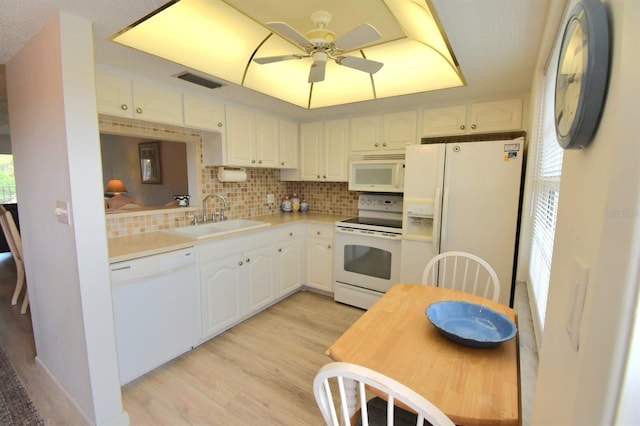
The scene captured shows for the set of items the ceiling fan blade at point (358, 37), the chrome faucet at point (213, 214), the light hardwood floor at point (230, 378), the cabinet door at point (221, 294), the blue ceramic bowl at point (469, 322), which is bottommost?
the light hardwood floor at point (230, 378)

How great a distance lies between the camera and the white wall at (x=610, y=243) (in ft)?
1.15

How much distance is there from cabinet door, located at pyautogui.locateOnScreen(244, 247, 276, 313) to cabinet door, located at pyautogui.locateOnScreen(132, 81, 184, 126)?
134 cm

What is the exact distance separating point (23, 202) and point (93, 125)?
1.05 metres

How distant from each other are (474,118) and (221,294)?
9.09 ft

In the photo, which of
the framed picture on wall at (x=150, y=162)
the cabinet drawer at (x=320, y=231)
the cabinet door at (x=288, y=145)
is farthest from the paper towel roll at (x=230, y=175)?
the framed picture on wall at (x=150, y=162)

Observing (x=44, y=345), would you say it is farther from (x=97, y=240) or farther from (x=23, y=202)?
(x=97, y=240)

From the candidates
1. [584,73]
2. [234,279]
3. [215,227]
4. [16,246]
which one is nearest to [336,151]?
[215,227]

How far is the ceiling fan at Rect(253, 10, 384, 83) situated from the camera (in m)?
1.47

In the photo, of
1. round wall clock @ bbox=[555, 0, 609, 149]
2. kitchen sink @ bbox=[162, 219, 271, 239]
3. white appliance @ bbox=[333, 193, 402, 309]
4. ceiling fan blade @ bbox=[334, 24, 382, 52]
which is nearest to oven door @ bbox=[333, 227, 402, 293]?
white appliance @ bbox=[333, 193, 402, 309]

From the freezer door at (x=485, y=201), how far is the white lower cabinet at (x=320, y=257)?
1.27 meters

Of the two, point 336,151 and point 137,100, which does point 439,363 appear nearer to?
point 137,100

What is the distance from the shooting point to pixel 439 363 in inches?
40.6

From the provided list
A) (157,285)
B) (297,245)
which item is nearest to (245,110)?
(297,245)

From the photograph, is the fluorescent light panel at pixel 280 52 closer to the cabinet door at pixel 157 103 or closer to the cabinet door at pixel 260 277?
the cabinet door at pixel 157 103
